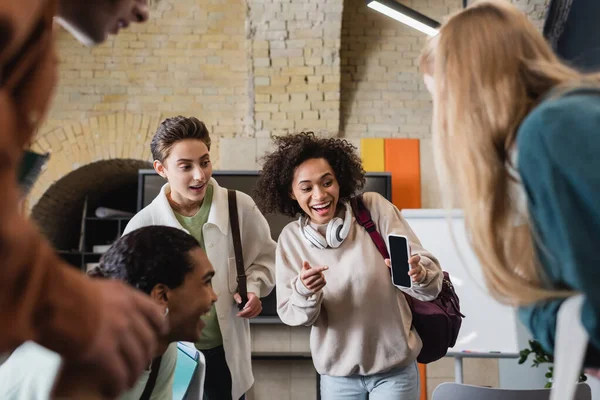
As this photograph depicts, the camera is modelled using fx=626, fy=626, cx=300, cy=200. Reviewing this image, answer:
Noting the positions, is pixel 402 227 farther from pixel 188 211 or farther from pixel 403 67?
pixel 403 67

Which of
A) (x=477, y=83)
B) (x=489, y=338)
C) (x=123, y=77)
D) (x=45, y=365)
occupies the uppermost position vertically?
(x=123, y=77)

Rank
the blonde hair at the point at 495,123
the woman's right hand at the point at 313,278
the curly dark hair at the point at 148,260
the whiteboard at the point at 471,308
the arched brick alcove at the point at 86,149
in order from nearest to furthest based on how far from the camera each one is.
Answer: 1. the blonde hair at the point at 495,123
2. the curly dark hair at the point at 148,260
3. the woman's right hand at the point at 313,278
4. the whiteboard at the point at 471,308
5. the arched brick alcove at the point at 86,149

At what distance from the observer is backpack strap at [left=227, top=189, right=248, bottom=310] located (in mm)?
2756

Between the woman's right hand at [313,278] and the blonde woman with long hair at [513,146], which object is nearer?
the blonde woman with long hair at [513,146]

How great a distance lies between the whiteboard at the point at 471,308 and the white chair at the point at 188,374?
10.1 ft

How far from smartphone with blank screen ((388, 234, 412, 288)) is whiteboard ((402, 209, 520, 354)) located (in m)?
2.65

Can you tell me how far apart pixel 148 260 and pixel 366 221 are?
1088 millimetres

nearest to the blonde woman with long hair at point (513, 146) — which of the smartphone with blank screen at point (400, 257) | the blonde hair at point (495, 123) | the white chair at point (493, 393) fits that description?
the blonde hair at point (495, 123)

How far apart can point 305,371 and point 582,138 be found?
589cm

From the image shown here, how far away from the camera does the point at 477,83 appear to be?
1299mm

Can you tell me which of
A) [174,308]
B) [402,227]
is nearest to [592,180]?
[174,308]

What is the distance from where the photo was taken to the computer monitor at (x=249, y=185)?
6.21 metres

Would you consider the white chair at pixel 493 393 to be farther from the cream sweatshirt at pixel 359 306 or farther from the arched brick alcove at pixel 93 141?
the arched brick alcove at pixel 93 141

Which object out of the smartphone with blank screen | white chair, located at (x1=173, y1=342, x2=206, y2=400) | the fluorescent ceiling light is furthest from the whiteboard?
white chair, located at (x1=173, y1=342, x2=206, y2=400)
